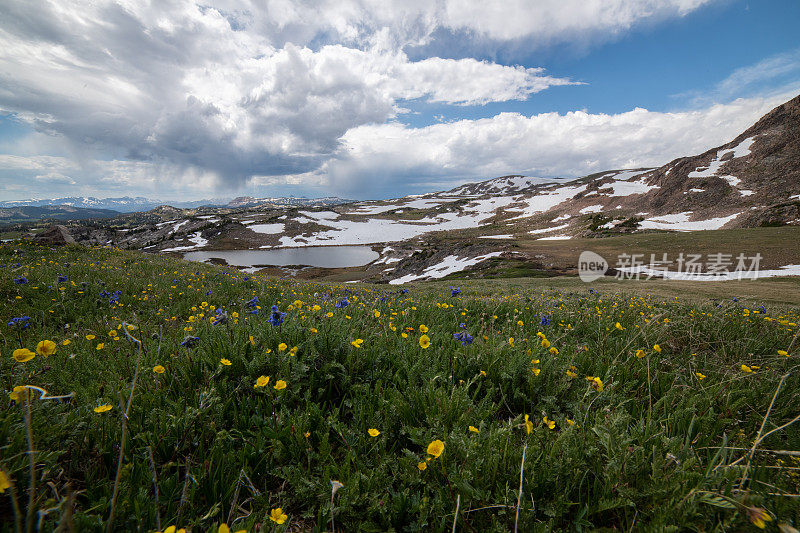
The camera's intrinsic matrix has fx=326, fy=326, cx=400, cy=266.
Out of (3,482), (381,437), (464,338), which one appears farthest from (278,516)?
(464,338)

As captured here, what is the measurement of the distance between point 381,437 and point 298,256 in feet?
369

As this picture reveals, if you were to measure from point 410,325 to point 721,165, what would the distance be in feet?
479

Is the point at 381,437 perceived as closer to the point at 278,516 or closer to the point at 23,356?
the point at 278,516

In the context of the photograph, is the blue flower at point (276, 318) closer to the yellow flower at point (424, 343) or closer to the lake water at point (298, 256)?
the yellow flower at point (424, 343)

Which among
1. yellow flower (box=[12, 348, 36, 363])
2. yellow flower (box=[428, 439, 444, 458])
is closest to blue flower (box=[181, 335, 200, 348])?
yellow flower (box=[12, 348, 36, 363])

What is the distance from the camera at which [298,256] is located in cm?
10962

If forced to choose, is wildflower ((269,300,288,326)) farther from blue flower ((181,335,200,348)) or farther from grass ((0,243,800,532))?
blue flower ((181,335,200,348))

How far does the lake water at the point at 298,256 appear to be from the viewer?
94.9 metres

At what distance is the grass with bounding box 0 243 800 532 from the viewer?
5.97ft

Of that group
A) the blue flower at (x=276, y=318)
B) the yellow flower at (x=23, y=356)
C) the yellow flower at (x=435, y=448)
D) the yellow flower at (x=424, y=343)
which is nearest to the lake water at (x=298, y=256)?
the blue flower at (x=276, y=318)

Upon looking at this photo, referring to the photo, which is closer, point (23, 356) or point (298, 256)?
point (23, 356)

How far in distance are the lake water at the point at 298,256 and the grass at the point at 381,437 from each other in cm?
8746

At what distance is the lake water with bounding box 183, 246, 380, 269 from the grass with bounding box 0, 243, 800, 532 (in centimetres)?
8746

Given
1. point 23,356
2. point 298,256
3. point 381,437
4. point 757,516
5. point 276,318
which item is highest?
point 23,356
